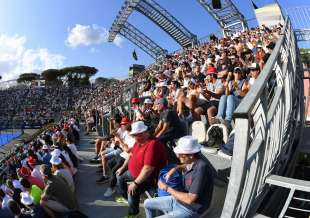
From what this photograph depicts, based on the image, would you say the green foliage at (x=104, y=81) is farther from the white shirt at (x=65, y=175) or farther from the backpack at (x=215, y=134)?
the backpack at (x=215, y=134)

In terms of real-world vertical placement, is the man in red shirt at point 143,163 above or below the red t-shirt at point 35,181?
above

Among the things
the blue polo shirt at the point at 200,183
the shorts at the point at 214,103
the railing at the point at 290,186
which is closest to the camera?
the railing at the point at 290,186

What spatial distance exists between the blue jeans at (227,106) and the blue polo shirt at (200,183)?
250cm

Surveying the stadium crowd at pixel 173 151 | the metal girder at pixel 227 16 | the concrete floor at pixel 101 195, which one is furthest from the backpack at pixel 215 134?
the metal girder at pixel 227 16

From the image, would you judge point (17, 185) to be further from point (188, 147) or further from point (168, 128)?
point (188, 147)

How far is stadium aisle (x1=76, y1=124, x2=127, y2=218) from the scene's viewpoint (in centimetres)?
564

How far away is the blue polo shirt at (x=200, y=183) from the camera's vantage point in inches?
140

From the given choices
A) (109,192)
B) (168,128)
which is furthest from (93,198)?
(168,128)

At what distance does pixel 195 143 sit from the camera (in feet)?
12.4

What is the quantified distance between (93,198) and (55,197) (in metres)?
1.05

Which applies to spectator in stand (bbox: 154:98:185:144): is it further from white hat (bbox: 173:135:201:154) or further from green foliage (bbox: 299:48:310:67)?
green foliage (bbox: 299:48:310:67)

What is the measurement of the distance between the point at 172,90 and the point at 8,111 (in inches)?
1822

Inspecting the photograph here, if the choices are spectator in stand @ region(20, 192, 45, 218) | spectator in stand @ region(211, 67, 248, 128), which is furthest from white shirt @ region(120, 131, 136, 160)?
spectator in stand @ region(20, 192, 45, 218)

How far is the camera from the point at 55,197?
17.9ft
